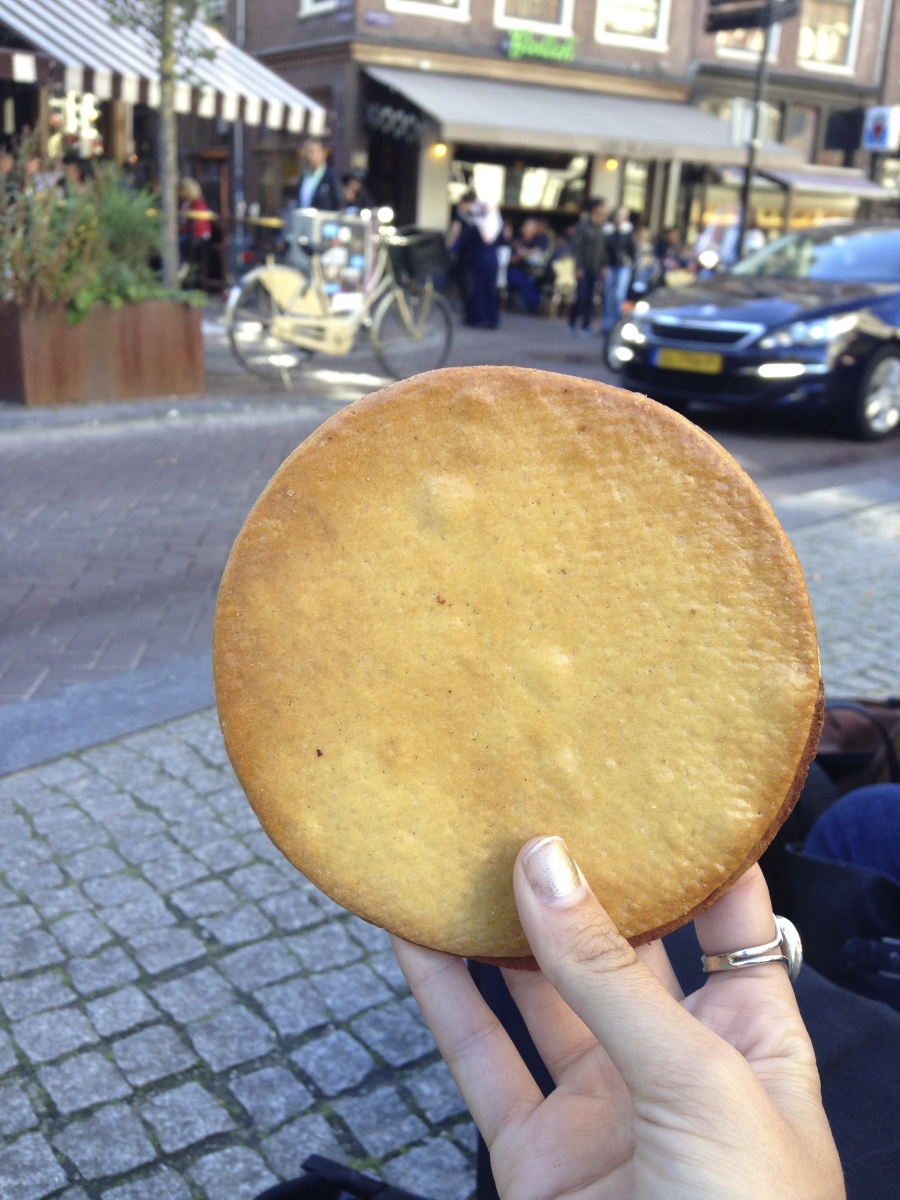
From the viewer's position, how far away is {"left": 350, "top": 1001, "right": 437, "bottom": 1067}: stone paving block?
2.49m

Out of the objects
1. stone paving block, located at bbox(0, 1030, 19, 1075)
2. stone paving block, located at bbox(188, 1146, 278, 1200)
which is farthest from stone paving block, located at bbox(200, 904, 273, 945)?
stone paving block, located at bbox(188, 1146, 278, 1200)

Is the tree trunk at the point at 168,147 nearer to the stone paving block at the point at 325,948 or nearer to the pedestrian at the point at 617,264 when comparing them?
the pedestrian at the point at 617,264

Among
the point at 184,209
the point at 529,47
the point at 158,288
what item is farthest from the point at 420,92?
the point at 158,288

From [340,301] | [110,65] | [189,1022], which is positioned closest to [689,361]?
[340,301]

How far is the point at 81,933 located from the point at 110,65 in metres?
11.8

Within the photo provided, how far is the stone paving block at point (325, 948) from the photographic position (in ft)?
9.00

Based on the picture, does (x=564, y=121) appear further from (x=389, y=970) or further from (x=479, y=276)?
(x=389, y=970)

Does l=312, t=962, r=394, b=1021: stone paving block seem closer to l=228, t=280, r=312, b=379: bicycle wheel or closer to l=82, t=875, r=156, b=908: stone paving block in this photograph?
l=82, t=875, r=156, b=908: stone paving block

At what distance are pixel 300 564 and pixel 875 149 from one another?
30.4m

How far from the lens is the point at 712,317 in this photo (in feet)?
32.3

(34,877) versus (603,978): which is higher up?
(603,978)

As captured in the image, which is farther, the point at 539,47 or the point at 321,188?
the point at 539,47

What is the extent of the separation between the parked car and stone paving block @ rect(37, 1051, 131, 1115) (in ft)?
27.7

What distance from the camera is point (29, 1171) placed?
2074 mm
